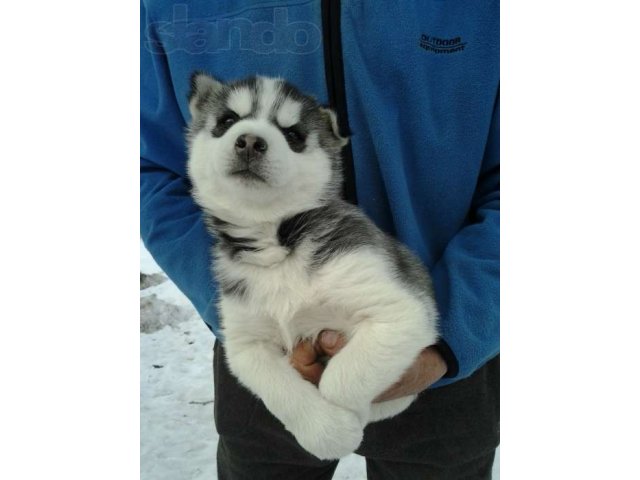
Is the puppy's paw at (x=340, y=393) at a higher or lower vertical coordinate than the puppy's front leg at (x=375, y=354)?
lower

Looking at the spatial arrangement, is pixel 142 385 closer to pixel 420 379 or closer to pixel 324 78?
pixel 420 379

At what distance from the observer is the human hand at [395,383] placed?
1079mm

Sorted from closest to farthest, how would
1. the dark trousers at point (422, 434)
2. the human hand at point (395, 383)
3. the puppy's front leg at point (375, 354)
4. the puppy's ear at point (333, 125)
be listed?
the puppy's front leg at point (375, 354), the human hand at point (395, 383), the puppy's ear at point (333, 125), the dark trousers at point (422, 434)

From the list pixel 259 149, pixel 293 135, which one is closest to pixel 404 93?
pixel 293 135

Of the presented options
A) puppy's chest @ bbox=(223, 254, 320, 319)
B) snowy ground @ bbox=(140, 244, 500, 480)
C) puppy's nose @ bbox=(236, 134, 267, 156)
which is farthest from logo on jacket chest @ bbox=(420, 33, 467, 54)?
snowy ground @ bbox=(140, 244, 500, 480)

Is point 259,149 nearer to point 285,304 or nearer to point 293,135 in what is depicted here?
point 293,135

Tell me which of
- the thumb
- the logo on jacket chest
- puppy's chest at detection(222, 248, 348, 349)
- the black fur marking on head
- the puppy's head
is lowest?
the thumb

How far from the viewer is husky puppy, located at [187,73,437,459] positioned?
3.34ft

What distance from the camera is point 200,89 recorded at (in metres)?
1.21

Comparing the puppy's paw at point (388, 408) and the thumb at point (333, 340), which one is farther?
the puppy's paw at point (388, 408)

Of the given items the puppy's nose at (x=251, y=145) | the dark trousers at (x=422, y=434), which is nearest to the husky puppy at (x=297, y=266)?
the puppy's nose at (x=251, y=145)

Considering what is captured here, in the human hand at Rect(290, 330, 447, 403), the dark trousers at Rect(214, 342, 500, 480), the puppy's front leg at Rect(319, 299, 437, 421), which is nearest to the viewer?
the puppy's front leg at Rect(319, 299, 437, 421)

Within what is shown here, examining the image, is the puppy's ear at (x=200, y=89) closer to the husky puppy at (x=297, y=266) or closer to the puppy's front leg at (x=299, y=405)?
the husky puppy at (x=297, y=266)

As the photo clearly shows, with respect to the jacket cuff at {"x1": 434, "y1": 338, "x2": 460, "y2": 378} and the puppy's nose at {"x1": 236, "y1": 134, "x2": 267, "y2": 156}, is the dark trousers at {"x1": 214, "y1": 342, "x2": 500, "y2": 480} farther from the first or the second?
the puppy's nose at {"x1": 236, "y1": 134, "x2": 267, "y2": 156}
